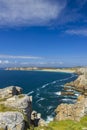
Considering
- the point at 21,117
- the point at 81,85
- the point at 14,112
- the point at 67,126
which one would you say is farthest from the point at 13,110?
the point at 81,85

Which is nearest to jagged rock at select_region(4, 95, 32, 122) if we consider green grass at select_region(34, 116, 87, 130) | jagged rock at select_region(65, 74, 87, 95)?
green grass at select_region(34, 116, 87, 130)

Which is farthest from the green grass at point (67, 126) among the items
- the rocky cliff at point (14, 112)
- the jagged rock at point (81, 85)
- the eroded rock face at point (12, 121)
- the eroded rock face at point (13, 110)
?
the jagged rock at point (81, 85)

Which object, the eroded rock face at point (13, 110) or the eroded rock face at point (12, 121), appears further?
the eroded rock face at point (13, 110)

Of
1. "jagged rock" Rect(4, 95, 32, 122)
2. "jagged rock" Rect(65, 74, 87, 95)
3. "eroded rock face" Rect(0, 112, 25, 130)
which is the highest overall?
"jagged rock" Rect(4, 95, 32, 122)

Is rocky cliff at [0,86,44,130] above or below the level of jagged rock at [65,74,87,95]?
above

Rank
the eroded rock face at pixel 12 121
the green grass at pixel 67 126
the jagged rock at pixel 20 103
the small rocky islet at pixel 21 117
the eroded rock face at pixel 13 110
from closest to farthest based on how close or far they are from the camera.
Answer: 1. the eroded rock face at pixel 12 121
2. the eroded rock face at pixel 13 110
3. the small rocky islet at pixel 21 117
4. the green grass at pixel 67 126
5. the jagged rock at pixel 20 103

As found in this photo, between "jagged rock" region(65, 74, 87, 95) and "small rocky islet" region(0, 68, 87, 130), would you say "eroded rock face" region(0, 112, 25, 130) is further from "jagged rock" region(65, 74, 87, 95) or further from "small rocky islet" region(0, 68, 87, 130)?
"jagged rock" region(65, 74, 87, 95)

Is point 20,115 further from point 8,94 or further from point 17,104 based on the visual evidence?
point 8,94

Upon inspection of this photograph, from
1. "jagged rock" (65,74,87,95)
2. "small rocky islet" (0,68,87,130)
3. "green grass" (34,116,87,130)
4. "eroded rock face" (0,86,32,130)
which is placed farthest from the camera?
"jagged rock" (65,74,87,95)

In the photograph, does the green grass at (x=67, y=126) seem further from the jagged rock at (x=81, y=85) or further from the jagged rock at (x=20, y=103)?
the jagged rock at (x=81, y=85)
